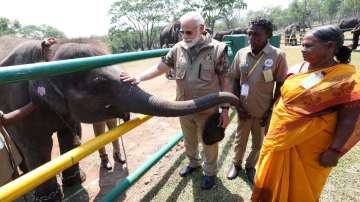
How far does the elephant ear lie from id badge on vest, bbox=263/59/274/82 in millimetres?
1800

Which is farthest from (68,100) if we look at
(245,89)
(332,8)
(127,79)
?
(332,8)

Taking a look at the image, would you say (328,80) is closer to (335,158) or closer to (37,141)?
(335,158)

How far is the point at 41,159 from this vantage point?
2.84m

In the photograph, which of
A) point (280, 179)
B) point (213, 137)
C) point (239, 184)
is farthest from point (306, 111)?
point (239, 184)

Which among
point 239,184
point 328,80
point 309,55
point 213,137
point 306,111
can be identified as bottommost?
point 239,184

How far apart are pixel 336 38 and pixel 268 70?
0.92 metres

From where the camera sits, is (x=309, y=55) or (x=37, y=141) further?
(x=37, y=141)

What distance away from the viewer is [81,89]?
2.22 m

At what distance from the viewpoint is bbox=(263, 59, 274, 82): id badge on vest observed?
283cm

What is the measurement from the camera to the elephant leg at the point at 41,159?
2807 mm

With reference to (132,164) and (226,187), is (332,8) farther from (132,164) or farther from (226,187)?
(226,187)

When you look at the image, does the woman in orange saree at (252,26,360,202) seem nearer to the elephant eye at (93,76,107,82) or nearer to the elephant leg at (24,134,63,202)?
the elephant eye at (93,76,107,82)

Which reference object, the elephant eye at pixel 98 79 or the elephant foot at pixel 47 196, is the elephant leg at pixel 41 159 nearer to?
the elephant foot at pixel 47 196

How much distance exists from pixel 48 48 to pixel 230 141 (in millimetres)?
2829
